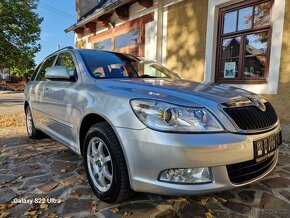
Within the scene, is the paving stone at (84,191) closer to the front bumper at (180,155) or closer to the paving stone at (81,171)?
the paving stone at (81,171)

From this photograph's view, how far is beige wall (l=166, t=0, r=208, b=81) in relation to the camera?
6742 mm

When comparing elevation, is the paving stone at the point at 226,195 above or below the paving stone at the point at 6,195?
above

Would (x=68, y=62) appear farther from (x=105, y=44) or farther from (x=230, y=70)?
(x=105, y=44)

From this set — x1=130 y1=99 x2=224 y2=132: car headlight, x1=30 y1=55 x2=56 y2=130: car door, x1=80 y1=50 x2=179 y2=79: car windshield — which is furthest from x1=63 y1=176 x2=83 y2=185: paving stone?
x1=130 y1=99 x2=224 y2=132: car headlight

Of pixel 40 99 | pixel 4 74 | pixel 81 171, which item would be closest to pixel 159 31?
pixel 40 99

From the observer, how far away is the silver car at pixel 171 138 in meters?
1.94

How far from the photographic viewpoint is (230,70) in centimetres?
624

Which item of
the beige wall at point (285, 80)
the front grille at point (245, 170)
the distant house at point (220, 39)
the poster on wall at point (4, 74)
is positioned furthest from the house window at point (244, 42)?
the poster on wall at point (4, 74)

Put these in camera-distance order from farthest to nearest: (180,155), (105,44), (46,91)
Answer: (105,44) → (46,91) → (180,155)

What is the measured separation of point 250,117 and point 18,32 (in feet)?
86.9

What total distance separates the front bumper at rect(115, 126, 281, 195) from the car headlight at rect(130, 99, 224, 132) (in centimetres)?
5

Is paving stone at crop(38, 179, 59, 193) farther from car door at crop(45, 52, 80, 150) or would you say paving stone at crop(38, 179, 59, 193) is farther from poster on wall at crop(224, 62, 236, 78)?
poster on wall at crop(224, 62, 236, 78)

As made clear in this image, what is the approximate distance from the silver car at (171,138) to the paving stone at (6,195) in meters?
0.83

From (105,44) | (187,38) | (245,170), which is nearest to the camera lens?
(245,170)
